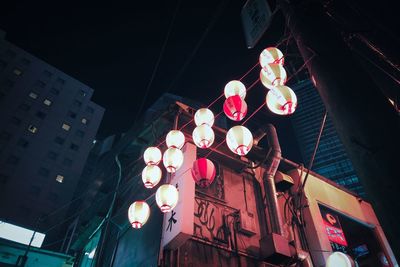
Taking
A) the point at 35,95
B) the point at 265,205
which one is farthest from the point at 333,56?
the point at 35,95

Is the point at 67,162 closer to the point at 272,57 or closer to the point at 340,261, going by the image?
the point at 272,57

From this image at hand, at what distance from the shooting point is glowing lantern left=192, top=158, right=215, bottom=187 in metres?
9.30

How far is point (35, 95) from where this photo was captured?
5103 cm

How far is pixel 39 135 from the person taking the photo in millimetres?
48156

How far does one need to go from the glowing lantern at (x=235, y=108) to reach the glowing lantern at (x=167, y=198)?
3234 millimetres

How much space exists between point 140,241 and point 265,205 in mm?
5779

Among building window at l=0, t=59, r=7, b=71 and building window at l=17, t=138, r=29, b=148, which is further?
building window at l=0, t=59, r=7, b=71

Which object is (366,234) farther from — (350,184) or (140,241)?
(350,184)

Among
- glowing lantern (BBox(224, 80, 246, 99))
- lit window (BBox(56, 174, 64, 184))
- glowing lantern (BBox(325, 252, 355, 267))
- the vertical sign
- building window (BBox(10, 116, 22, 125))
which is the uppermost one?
building window (BBox(10, 116, 22, 125))

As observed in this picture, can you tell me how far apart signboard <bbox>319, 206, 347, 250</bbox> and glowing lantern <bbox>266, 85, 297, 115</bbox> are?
820 cm

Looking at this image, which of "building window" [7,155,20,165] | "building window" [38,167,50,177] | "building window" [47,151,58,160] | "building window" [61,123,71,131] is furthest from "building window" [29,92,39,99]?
"building window" [38,167,50,177]

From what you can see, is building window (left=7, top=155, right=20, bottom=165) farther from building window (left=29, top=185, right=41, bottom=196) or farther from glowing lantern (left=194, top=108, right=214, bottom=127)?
glowing lantern (left=194, top=108, right=214, bottom=127)

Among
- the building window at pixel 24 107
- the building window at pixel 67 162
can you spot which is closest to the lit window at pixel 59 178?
the building window at pixel 67 162

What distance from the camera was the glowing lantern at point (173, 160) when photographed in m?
10.1
